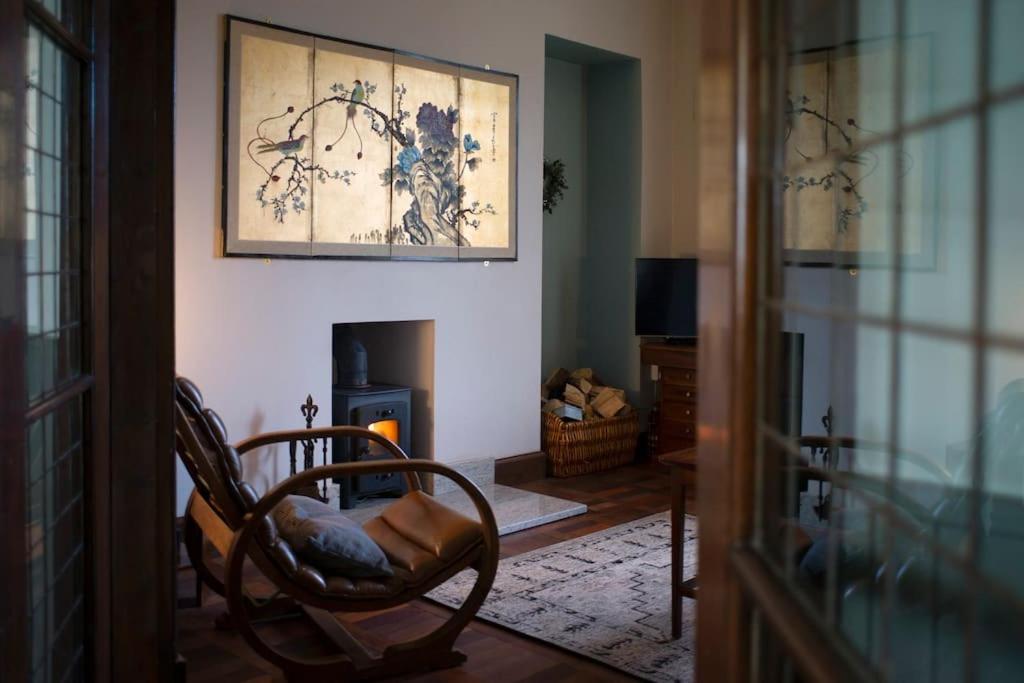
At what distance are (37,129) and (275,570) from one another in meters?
1.55

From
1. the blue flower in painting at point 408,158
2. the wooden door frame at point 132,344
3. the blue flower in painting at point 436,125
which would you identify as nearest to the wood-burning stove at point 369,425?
the blue flower in painting at point 408,158

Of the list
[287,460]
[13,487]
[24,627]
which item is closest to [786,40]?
[13,487]

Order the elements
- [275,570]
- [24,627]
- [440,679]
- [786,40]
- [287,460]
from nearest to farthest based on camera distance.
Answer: [786,40] < [24,627] < [275,570] < [440,679] < [287,460]

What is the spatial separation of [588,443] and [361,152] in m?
2.30

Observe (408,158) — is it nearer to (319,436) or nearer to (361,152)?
(361,152)

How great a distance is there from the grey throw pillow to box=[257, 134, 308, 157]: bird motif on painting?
205 centimetres

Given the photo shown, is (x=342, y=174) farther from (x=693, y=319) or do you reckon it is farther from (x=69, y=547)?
(x=69, y=547)

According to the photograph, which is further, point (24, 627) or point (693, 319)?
point (693, 319)

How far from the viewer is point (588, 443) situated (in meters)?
6.24

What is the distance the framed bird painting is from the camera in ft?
14.9

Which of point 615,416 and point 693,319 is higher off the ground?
point 693,319

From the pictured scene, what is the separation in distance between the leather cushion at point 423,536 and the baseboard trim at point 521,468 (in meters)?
2.35

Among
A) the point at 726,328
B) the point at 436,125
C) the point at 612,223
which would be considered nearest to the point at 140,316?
the point at 726,328

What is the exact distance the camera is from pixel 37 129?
68.7 inches
